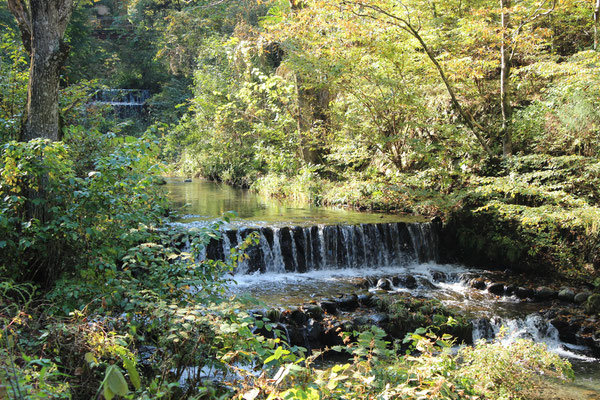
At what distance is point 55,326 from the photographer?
10.1ft

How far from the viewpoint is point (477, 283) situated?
28.4ft

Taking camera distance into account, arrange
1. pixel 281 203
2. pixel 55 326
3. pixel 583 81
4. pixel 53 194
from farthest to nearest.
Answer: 1. pixel 281 203
2. pixel 583 81
3. pixel 53 194
4. pixel 55 326

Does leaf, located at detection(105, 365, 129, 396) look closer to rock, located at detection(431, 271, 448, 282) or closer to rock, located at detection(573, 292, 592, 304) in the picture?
rock, located at detection(573, 292, 592, 304)

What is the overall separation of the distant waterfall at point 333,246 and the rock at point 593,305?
364 centimetres

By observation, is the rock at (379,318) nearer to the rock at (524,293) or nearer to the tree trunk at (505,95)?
the rock at (524,293)

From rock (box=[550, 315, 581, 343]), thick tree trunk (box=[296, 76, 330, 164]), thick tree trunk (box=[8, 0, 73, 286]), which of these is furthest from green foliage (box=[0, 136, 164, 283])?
thick tree trunk (box=[296, 76, 330, 164])

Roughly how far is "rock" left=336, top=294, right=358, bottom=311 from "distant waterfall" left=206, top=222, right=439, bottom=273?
2421 millimetres

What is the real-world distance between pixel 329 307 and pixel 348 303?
0.44 metres

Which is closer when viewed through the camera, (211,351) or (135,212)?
(211,351)

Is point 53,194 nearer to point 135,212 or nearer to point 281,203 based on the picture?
point 135,212

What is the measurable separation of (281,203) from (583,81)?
9328mm

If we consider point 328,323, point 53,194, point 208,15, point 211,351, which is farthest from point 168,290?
point 208,15

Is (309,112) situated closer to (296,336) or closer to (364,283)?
(364,283)

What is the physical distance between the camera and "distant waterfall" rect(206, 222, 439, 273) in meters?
9.51
